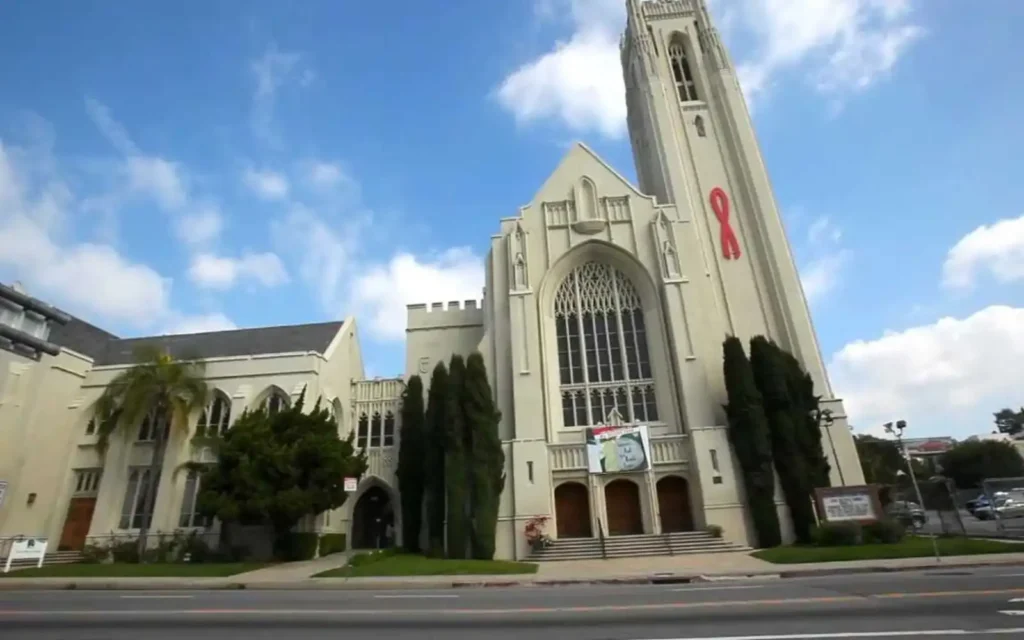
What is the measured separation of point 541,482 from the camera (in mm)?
25469

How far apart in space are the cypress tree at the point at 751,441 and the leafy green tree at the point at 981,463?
57378mm

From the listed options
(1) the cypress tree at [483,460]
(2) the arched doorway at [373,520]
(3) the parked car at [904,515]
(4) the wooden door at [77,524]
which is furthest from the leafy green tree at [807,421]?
A: (4) the wooden door at [77,524]

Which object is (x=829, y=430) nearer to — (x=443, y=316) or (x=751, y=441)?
(x=751, y=441)

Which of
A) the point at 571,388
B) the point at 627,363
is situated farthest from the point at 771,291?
the point at 571,388

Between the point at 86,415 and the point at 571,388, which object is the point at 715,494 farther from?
the point at 86,415

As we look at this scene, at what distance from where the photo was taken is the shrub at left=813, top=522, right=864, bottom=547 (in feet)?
66.6

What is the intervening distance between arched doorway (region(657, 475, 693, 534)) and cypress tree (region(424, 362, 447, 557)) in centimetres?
1069

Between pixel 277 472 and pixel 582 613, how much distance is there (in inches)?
709

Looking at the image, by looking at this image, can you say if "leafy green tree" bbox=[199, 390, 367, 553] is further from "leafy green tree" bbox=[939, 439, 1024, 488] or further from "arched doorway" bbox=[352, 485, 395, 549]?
"leafy green tree" bbox=[939, 439, 1024, 488]

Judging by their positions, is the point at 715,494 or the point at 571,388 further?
the point at 571,388

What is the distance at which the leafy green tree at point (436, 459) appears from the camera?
2602 centimetres

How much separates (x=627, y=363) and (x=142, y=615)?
24.3m

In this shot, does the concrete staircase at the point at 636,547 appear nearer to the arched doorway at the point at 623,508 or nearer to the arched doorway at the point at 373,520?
the arched doorway at the point at 623,508

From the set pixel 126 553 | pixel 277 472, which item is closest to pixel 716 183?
pixel 277 472
